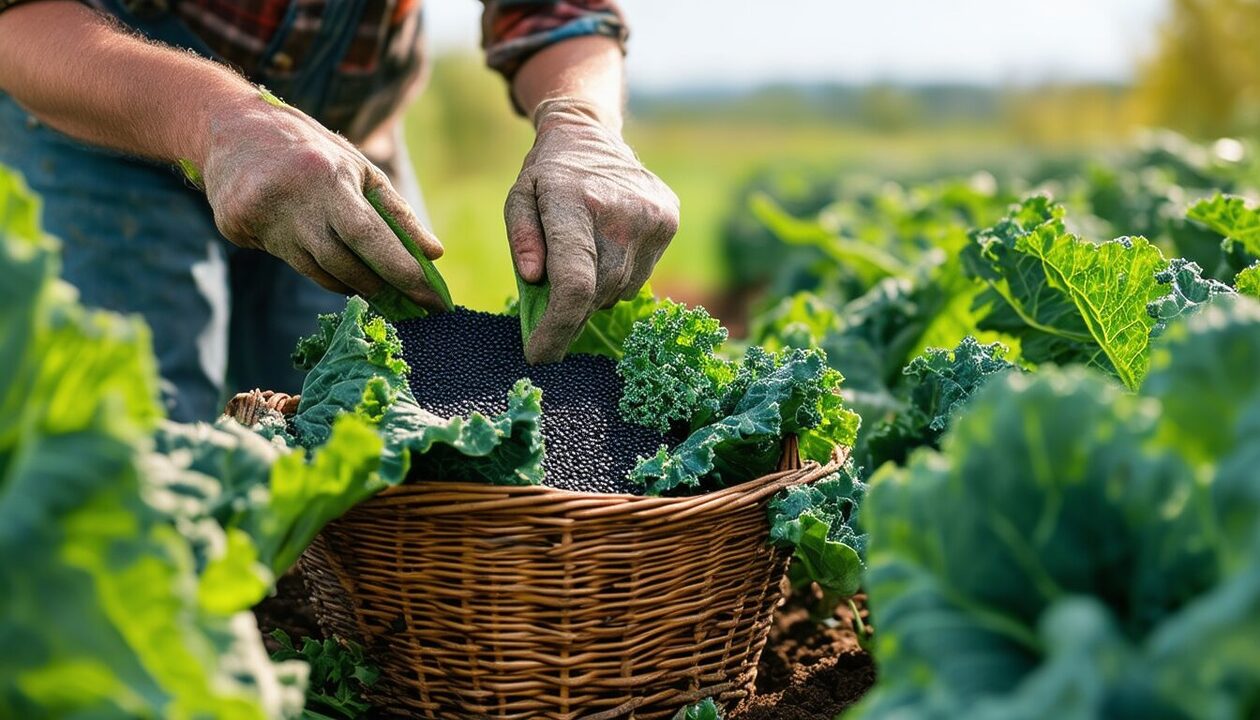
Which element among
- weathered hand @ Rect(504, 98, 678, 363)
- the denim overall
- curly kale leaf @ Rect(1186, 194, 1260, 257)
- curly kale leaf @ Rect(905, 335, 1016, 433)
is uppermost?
curly kale leaf @ Rect(1186, 194, 1260, 257)

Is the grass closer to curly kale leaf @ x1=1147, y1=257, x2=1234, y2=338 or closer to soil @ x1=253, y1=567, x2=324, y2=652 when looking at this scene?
soil @ x1=253, y1=567, x2=324, y2=652

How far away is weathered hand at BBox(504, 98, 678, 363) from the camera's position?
266cm

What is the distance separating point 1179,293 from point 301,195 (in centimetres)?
197

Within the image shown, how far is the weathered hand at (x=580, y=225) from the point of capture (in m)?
2.66

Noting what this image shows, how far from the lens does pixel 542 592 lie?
2170mm

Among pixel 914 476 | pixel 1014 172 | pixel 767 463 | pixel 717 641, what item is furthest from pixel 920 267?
pixel 1014 172

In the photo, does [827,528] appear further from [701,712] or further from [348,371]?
[348,371]

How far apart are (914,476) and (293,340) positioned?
328cm

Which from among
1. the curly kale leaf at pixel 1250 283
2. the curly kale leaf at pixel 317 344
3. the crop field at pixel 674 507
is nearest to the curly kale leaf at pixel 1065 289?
the crop field at pixel 674 507

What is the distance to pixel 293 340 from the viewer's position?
14.0ft

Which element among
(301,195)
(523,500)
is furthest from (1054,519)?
(301,195)

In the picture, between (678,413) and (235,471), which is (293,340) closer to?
(678,413)

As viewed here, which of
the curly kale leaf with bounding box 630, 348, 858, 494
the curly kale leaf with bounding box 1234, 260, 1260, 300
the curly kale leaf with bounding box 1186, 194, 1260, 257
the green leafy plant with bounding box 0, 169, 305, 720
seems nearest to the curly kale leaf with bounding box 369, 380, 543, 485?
the curly kale leaf with bounding box 630, 348, 858, 494

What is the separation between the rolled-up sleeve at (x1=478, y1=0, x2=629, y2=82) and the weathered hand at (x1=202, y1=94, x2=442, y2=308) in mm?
1269
